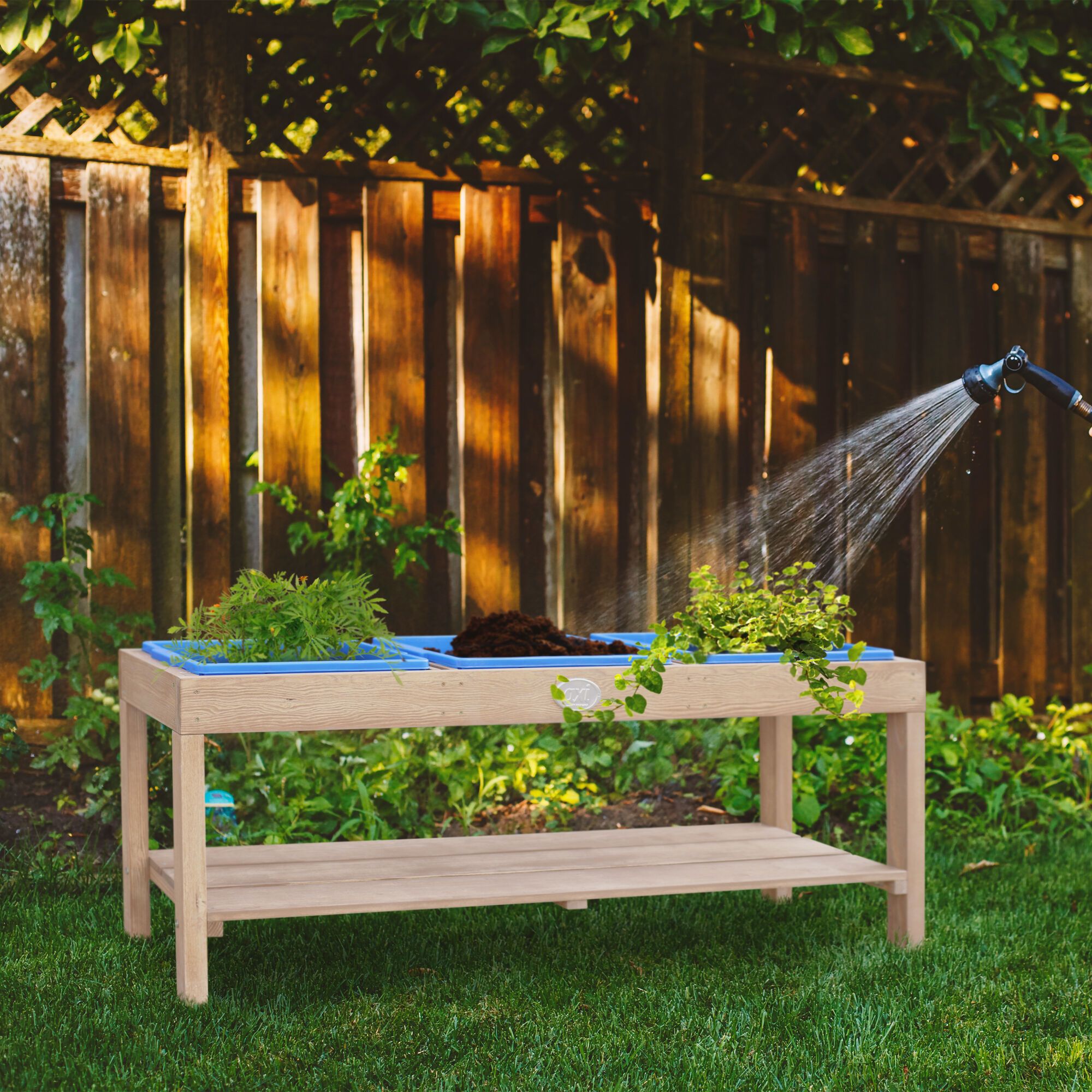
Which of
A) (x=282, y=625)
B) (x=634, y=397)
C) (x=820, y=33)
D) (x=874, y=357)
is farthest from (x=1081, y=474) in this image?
(x=282, y=625)

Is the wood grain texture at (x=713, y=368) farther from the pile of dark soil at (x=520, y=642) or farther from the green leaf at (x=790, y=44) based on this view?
the pile of dark soil at (x=520, y=642)

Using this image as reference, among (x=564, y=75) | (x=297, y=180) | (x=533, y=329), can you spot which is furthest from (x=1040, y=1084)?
(x=564, y=75)

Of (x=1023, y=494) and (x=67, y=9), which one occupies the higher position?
(x=67, y=9)

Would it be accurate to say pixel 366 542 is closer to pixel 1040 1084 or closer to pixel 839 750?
pixel 839 750

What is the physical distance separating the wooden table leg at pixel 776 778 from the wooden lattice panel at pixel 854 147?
2.23m

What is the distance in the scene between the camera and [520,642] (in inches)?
120

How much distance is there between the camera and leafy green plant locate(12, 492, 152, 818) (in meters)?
4.01

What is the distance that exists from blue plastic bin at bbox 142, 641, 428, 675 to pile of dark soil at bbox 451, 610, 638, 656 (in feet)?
0.56

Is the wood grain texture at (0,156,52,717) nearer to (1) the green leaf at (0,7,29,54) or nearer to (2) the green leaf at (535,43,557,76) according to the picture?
(1) the green leaf at (0,7,29,54)

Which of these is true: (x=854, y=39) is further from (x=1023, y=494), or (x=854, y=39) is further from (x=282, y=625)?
(x=282, y=625)

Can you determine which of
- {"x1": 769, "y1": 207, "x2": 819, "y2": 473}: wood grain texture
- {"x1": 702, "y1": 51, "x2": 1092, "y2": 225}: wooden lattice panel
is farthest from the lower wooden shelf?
{"x1": 702, "y1": 51, "x2": 1092, "y2": 225}: wooden lattice panel

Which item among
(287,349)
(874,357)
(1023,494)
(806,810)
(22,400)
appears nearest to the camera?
(22,400)

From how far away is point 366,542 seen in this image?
14.4 feet

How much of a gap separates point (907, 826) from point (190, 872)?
1.76m
